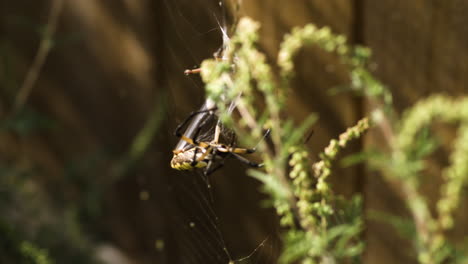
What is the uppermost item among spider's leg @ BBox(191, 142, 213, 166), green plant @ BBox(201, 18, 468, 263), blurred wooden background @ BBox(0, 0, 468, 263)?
blurred wooden background @ BBox(0, 0, 468, 263)

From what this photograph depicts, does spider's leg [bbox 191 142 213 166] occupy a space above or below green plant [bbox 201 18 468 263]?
above

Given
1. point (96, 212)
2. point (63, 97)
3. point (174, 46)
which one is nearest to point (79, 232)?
point (96, 212)

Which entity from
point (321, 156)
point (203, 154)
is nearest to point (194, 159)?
point (203, 154)

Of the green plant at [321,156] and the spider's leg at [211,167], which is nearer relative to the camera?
the green plant at [321,156]

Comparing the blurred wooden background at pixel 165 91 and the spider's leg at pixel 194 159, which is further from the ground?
the blurred wooden background at pixel 165 91

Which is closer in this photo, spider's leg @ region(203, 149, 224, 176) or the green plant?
the green plant

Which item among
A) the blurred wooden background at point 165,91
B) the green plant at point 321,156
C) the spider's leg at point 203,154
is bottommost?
the green plant at point 321,156
